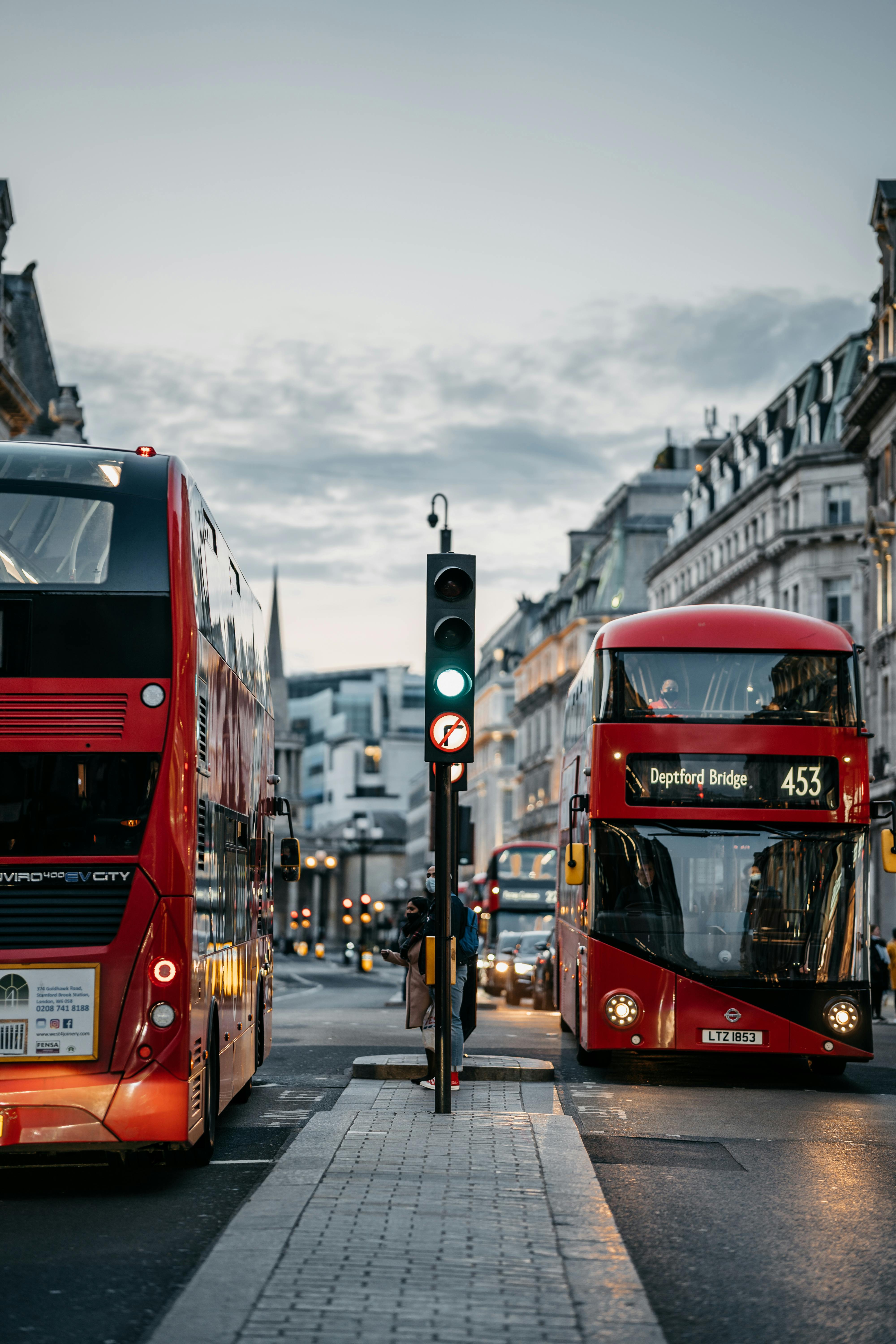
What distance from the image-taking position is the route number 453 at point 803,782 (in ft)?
56.1

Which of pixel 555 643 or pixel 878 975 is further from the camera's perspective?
pixel 555 643

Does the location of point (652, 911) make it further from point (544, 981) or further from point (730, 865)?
point (544, 981)

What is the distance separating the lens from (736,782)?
56.0 ft

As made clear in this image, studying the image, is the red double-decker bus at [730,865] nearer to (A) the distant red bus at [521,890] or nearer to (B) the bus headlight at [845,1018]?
(B) the bus headlight at [845,1018]

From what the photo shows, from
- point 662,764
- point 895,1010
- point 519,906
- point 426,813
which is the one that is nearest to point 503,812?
point 426,813

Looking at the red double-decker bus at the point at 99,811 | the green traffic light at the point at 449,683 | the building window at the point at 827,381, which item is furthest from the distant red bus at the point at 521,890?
the red double-decker bus at the point at 99,811

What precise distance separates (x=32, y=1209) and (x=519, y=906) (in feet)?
128

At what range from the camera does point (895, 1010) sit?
3988 cm

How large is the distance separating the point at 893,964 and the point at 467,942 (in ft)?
77.0

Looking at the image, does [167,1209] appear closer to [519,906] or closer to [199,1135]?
[199,1135]

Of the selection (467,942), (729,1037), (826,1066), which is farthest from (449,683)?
(826,1066)

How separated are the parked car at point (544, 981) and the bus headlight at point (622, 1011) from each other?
16.3 metres

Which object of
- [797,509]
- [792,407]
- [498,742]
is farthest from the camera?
[498,742]

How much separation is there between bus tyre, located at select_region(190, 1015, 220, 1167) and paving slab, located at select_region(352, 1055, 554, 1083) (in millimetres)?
3890
